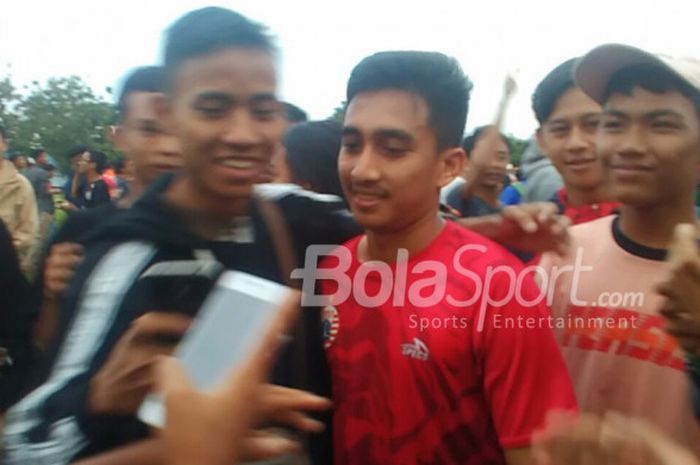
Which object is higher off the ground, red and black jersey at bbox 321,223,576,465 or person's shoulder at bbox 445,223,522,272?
person's shoulder at bbox 445,223,522,272

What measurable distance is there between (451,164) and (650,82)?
1.84 ft

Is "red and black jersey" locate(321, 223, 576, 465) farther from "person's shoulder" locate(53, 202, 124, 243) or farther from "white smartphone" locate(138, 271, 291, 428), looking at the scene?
"person's shoulder" locate(53, 202, 124, 243)

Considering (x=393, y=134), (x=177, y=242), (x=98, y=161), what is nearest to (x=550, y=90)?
(x=393, y=134)

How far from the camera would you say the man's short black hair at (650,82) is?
2152 mm

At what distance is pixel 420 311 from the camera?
6.37 ft

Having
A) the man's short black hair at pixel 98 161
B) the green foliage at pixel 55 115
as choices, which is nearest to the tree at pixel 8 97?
the green foliage at pixel 55 115

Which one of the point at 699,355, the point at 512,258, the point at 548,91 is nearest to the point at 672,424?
the point at 699,355

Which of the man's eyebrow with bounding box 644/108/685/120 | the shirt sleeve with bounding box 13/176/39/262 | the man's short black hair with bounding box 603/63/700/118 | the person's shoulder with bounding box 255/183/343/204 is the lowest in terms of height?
the shirt sleeve with bounding box 13/176/39/262

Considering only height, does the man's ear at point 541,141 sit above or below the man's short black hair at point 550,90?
below

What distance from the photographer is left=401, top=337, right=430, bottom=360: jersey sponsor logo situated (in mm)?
1885

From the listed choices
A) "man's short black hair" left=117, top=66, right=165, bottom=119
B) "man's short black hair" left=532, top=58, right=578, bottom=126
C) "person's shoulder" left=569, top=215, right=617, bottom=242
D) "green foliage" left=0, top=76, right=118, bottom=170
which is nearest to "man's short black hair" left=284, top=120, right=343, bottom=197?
"man's short black hair" left=117, top=66, right=165, bottom=119

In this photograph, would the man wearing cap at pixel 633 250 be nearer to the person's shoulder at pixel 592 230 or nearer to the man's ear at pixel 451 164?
the person's shoulder at pixel 592 230

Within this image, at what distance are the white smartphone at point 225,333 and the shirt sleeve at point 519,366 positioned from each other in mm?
690

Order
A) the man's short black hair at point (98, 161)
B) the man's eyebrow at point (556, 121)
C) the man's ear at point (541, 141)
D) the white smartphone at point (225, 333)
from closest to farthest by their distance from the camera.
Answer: the white smartphone at point (225, 333) < the man's eyebrow at point (556, 121) < the man's ear at point (541, 141) < the man's short black hair at point (98, 161)
